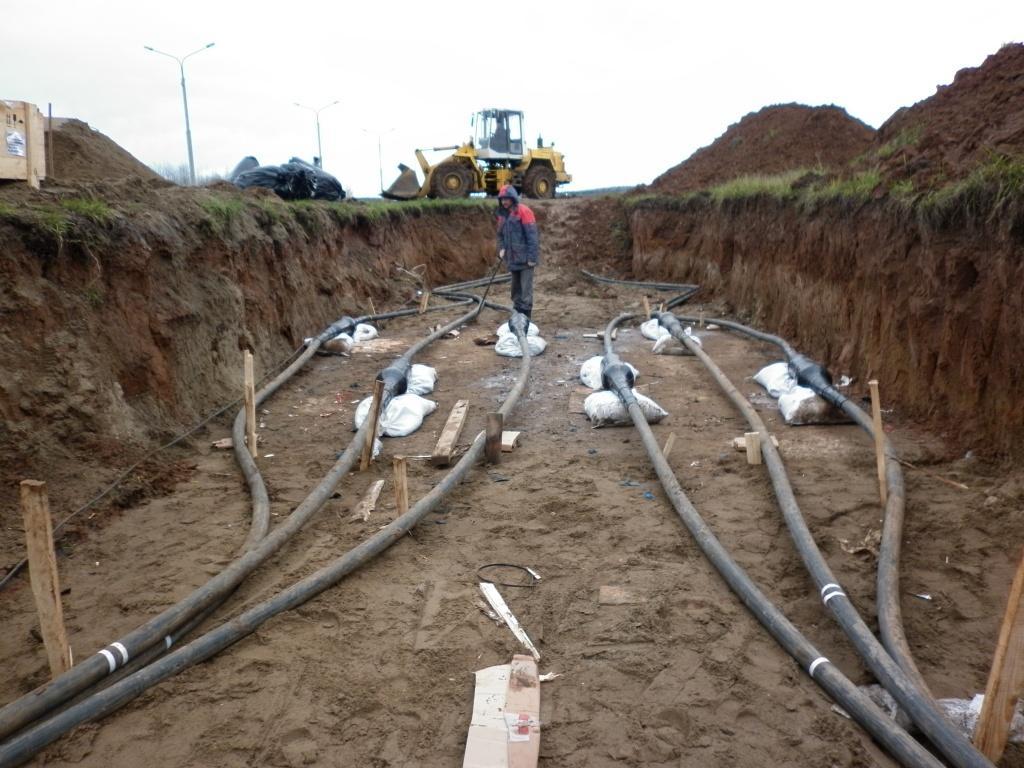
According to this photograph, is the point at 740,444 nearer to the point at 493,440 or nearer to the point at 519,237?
the point at 493,440

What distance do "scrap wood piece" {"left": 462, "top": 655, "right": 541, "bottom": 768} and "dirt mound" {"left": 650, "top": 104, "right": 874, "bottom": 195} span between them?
49.5 feet

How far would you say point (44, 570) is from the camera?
2891 millimetres

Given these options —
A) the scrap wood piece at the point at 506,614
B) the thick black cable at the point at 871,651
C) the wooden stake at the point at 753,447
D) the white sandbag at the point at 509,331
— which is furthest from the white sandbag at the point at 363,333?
the scrap wood piece at the point at 506,614

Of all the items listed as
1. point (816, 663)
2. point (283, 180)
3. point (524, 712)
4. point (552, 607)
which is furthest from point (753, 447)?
point (283, 180)

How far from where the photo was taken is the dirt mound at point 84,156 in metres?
9.32

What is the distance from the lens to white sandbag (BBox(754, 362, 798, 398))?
24.4 ft

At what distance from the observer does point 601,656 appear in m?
3.41

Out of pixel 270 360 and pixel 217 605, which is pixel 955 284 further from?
pixel 270 360

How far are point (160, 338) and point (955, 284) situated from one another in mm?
6591

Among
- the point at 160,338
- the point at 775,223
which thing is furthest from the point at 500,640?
the point at 775,223

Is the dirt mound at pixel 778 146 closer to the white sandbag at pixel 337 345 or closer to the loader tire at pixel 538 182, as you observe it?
the loader tire at pixel 538 182

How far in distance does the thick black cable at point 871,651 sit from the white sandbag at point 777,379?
2498 mm

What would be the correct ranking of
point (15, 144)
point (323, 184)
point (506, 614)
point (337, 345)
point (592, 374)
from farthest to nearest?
point (323, 184) → point (337, 345) → point (592, 374) → point (15, 144) → point (506, 614)

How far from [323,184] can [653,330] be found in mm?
6828
